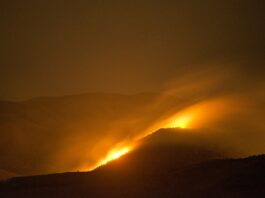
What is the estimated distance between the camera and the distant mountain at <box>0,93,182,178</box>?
23906mm

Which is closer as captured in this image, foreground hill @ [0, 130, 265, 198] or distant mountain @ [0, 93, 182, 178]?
foreground hill @ [0, 130, 265, 198]

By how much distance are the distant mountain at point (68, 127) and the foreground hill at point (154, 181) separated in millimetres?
7547

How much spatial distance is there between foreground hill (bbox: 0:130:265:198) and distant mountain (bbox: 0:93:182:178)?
755 cm

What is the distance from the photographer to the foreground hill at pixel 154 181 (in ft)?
33.7

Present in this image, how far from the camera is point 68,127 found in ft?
106

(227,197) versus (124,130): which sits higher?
(124,130)

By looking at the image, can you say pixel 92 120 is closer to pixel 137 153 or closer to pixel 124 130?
pixel 124 130

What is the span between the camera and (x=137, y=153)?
16156 mm

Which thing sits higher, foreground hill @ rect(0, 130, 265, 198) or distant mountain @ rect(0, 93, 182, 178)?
distant mountain @ rect(0, 93, 182, 178)

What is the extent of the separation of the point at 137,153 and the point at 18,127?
14.2 metres

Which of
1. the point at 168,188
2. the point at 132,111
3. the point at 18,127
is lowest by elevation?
the point at 168,188

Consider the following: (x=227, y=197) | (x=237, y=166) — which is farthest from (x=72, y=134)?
(x=227, y=197)

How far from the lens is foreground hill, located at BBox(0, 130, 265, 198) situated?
10281mm

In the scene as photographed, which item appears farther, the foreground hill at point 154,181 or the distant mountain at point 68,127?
the distant mountain at point 68,127
